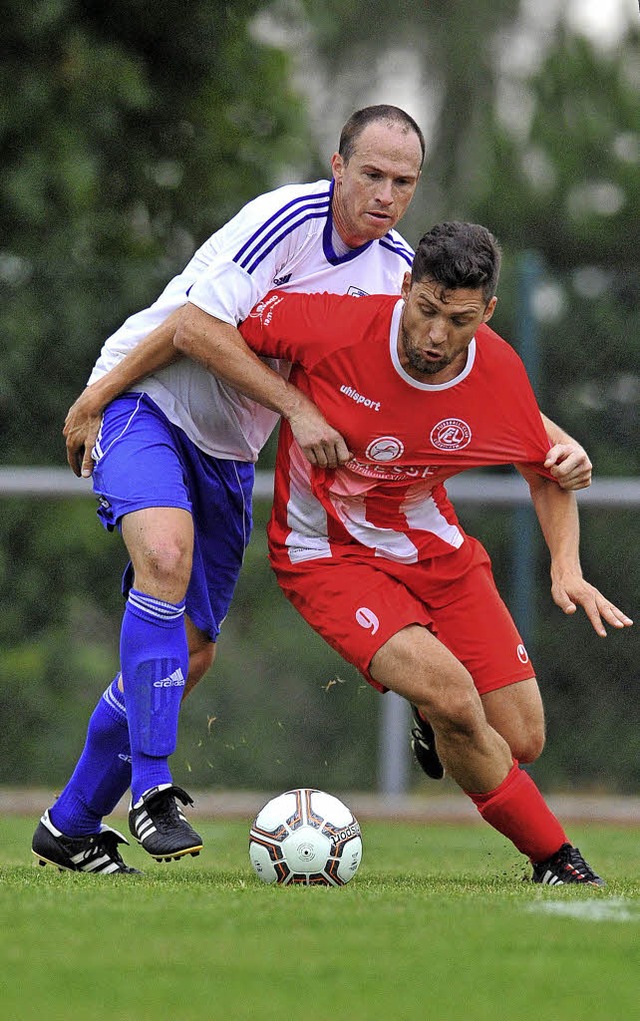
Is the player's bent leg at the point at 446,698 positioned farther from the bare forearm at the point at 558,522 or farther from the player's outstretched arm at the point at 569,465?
the player's outstretched arm at the point at 569,465

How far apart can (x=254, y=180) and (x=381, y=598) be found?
5.87 metres

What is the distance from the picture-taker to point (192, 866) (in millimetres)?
5605

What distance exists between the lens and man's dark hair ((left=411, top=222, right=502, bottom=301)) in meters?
4.44

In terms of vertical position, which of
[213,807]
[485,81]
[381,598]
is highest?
[485,81]

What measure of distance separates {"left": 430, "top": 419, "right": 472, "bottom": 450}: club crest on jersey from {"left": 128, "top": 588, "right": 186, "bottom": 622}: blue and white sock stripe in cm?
92

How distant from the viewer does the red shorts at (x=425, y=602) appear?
15.6 feet

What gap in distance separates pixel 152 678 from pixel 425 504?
3.59 feet

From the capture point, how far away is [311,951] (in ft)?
10.0

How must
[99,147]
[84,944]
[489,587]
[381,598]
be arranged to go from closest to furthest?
1. [84,944]
2. [381,598]
3. [489,587]
4. [99,147]

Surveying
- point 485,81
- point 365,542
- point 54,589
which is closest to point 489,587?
point 365,542

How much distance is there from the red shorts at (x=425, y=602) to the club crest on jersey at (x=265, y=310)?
76 cm

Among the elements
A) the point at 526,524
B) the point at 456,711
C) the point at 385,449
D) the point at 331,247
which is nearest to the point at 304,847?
the point at 456,711

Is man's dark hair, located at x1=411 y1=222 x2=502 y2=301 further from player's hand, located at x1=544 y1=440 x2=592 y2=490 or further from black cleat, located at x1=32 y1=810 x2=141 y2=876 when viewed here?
black cleat, located at x1=32 y1=810 x2=141 y2=876

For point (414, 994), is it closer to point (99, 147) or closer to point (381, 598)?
point (381, 598)
